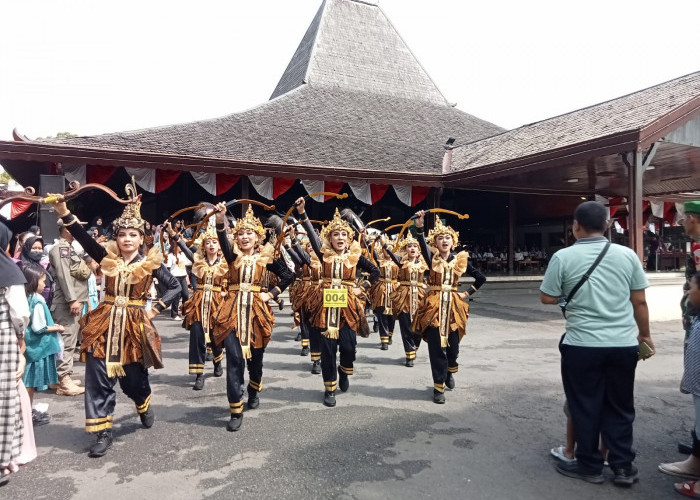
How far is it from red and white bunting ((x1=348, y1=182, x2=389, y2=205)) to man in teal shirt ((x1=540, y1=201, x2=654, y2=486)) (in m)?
10.1

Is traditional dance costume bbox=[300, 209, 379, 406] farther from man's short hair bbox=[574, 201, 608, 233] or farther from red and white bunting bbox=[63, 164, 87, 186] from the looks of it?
red and white bunting bbox=[63, 164, 87, 186]

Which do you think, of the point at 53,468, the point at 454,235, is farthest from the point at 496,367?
the point at 53,468

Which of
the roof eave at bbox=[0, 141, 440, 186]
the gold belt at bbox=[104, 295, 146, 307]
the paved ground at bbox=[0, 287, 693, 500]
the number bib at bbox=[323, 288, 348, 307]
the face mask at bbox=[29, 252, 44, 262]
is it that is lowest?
the paved ground at bbox=[0, 287, 693, 500]

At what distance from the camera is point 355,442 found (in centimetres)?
377

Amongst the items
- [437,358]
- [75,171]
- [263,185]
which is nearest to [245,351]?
[437,358]

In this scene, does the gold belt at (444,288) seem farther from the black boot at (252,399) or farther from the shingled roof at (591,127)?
the shingled roof at (591,127)

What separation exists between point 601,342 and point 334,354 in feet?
8.50

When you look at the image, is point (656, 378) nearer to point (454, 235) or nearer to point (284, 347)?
point (454, 235)

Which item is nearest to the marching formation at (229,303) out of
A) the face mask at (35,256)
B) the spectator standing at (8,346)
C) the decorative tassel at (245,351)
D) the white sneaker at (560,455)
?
the decorative tassel at (245,351)

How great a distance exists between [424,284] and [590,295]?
3.66 m

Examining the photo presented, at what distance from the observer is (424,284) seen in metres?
6.73

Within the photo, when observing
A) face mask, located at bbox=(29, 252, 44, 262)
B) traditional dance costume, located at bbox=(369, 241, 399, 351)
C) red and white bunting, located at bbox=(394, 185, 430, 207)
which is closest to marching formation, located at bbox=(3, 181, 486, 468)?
face mask, located at bbox=(29, 252, 44, 262)

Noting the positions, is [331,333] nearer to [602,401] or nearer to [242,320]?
[242,320]

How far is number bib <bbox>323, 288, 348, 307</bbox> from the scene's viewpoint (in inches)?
193
